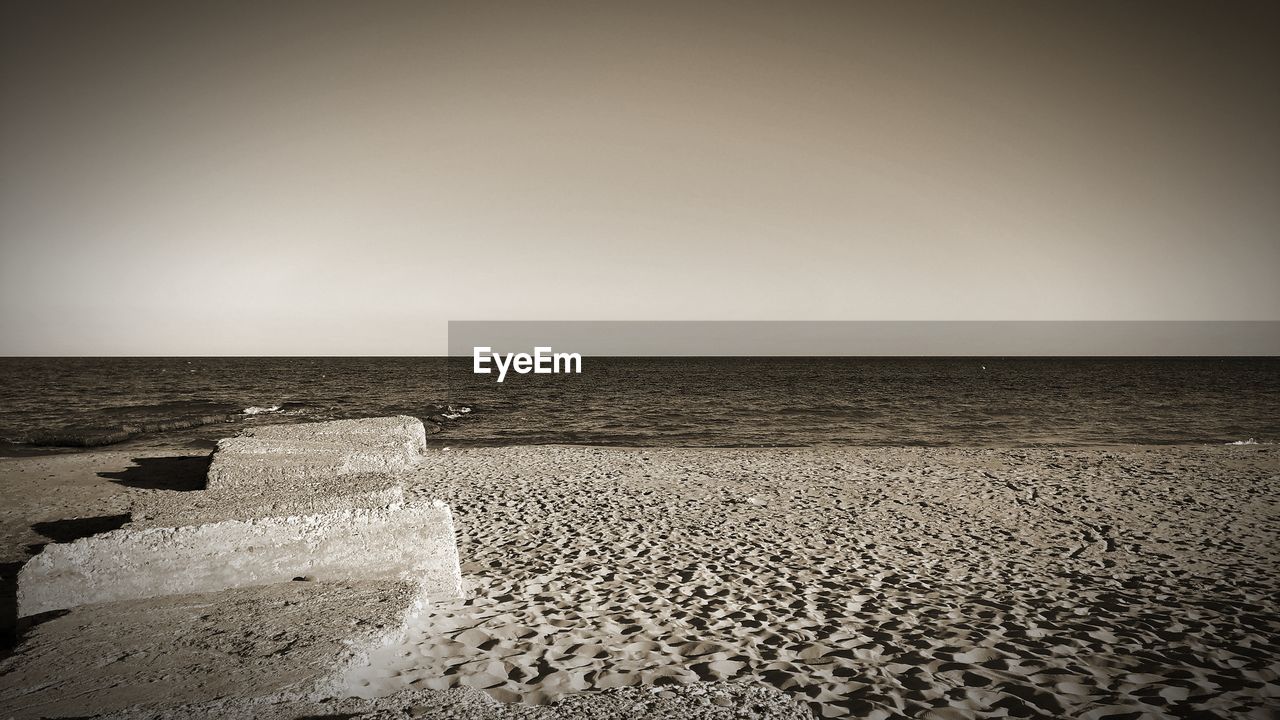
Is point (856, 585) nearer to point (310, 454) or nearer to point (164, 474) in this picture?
point (310, 454)

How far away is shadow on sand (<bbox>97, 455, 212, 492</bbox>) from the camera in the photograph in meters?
11.3

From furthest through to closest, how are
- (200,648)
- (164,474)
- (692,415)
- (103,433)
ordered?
(692,415), (103,433), (164,474), (200,648)

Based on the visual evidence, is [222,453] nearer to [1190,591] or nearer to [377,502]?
[377,502]

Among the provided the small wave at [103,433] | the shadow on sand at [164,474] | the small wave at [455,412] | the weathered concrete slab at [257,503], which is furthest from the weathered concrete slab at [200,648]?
the small wave at [455,412]

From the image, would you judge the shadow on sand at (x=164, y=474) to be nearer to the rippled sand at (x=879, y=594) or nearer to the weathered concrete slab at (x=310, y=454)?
the weathered concrete slab at (x=310, y=454)

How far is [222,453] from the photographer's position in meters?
9.29

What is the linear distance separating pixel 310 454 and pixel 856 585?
7579 millimetres

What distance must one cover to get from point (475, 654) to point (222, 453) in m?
6.80

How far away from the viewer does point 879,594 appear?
5.85 meters

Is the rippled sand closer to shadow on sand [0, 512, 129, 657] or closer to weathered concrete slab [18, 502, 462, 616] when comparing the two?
weathered concrete slab [18, 502, 462, 616]

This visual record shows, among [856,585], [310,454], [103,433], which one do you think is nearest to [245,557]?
[310,454]

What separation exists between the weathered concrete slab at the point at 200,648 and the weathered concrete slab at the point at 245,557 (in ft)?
0.52

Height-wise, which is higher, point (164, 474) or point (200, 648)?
point (200, 648)

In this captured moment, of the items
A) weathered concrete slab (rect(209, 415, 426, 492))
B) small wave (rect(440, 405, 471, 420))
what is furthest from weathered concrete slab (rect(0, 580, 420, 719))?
small wave (rect(440, 405, 471, 420))
